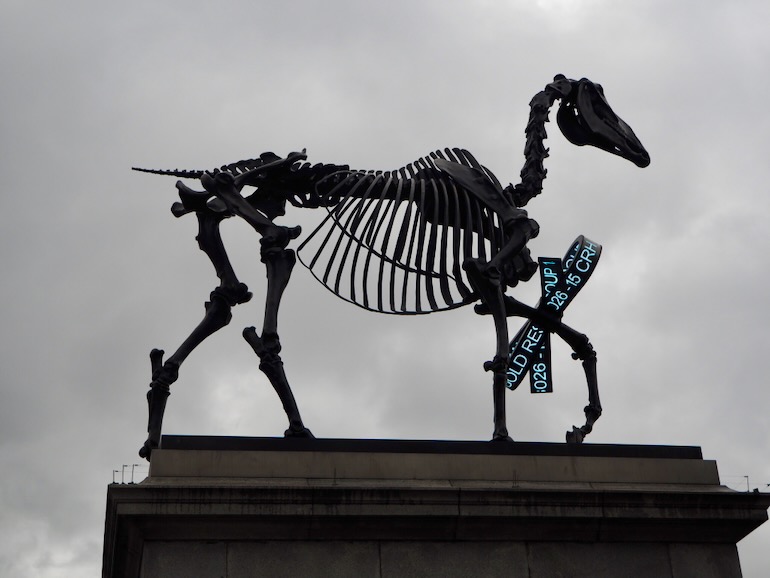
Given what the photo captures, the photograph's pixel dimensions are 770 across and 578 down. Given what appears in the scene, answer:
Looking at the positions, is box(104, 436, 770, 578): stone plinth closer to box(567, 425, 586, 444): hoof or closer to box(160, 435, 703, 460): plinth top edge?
box(160, 435, 703, 460): plinth top edge

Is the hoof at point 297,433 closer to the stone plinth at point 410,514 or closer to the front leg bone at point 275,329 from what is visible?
the front leg bone at point 275,329

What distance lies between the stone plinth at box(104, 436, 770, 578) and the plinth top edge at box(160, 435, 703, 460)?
0.02 meters

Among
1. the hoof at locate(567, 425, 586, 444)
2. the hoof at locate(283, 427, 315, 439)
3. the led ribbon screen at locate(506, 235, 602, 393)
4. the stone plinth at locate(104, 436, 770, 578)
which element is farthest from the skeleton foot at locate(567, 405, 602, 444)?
the hoof at locate(283, 427, 315, 439)

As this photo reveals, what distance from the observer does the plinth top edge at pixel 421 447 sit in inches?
598

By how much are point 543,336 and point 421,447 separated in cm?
391

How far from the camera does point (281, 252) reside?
667 inches

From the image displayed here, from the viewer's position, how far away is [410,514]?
1455 centimetres

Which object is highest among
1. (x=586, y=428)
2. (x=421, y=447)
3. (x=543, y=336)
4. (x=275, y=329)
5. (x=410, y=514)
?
(x=543, y=336)

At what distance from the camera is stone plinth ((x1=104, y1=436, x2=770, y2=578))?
14.3m

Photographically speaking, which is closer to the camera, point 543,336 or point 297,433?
point 297,433

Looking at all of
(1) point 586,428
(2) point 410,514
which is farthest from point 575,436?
(2) point 410,514

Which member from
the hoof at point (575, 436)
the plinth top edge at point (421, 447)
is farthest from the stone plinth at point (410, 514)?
the hoof at point (575, 436)

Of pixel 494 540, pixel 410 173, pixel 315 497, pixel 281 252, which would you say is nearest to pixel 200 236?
pixel 281 252

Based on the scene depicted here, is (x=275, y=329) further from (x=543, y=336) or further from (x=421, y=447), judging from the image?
(x=543, y=336)
